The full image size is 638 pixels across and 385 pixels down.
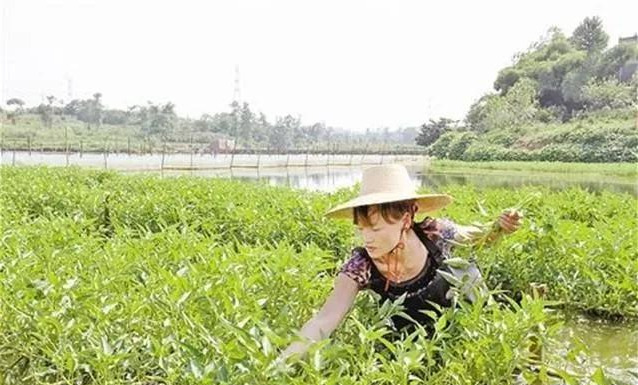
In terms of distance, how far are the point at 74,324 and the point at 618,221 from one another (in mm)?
4658

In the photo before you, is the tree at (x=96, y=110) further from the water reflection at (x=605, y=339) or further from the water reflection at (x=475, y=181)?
the water reflection at (x=605, y=339)

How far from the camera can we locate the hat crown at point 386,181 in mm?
2061

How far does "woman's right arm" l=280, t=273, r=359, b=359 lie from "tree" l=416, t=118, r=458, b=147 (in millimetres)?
57338

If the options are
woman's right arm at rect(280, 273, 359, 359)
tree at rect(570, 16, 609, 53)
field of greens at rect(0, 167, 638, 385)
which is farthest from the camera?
tree at rect(570, 16, 609, 53)

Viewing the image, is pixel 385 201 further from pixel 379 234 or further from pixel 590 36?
pixel 590 36

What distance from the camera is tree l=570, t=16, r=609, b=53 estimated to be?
5556cm

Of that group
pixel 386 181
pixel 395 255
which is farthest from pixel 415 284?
pixel 386 181

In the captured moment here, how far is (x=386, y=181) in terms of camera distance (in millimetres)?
2066

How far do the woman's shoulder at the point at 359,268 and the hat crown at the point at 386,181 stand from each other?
214 millimetres

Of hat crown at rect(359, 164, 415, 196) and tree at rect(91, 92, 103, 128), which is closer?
hat crown at rect(359, 164, 415, 196)

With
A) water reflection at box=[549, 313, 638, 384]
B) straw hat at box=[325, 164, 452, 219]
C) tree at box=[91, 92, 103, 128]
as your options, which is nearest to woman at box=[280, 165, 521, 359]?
straw hat at box=[325, 164, 452, 219]

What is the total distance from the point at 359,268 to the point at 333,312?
0.20 metres

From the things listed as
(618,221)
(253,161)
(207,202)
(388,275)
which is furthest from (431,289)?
(253,161)

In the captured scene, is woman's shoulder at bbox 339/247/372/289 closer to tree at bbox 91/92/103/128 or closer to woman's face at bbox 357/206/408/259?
woman's face at bbox 357/206/408/259
